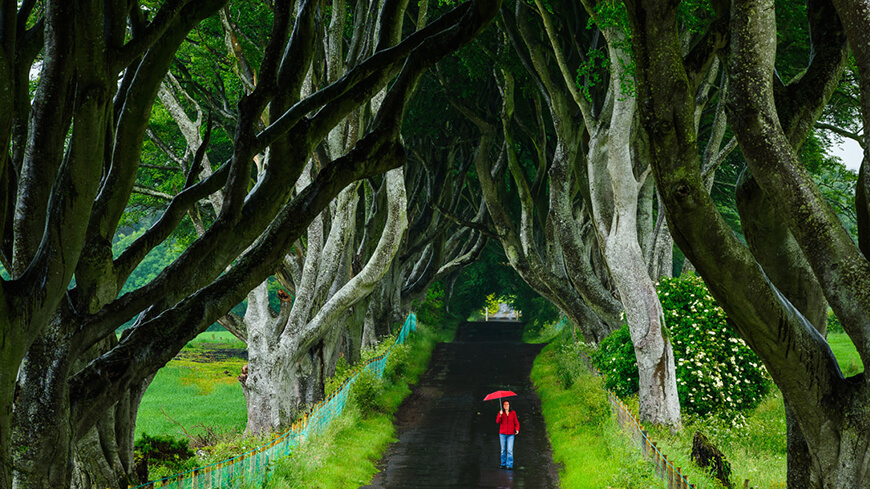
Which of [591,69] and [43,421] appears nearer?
[43,421]

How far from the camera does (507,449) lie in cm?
1535

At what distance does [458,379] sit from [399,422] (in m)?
7.88

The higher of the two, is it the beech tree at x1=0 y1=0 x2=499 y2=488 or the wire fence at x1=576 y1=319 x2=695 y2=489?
the beech tree at x1=0 y1=0 x2=499 y2=488

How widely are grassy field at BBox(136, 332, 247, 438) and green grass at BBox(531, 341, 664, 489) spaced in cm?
835

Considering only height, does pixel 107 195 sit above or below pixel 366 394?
above

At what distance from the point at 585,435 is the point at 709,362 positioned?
3032 millimetres

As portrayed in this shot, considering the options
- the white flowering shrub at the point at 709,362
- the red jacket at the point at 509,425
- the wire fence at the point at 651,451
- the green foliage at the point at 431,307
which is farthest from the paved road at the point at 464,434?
the green foliage at the point at 431,307

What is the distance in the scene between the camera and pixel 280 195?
6.71m

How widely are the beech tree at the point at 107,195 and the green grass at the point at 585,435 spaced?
693 centimetres

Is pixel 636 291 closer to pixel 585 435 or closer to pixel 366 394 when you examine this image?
pixel 585 435

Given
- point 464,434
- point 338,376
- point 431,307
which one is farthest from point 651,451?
point 431,307

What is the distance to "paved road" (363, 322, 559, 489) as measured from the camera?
14492 mm

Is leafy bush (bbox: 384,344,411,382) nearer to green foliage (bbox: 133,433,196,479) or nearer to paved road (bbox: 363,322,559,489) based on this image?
paved road (bbox: 363,322,559,489)

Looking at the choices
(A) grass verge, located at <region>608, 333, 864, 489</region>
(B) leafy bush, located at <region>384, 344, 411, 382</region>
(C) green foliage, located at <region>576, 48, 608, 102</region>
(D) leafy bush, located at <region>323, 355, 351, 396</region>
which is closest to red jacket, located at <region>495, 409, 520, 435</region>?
(A) grass verge, located at <region>608, 333, 864, 489</region>
